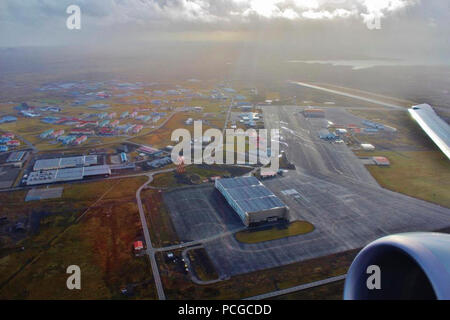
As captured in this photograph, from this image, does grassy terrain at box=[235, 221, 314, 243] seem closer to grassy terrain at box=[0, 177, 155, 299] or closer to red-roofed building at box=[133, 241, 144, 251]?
red-roofed building at box=[133, 241, 144, 251]

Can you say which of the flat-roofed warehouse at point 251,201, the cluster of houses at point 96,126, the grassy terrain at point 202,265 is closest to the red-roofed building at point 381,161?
the flat-roofed warehouse at point 251,201

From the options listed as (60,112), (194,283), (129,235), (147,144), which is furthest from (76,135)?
(194,283)

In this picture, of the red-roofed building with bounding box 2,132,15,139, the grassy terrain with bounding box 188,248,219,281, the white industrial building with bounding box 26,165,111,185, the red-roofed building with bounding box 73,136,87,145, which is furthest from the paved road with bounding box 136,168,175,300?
the red-roofed building with bounding box 2,132,15,139

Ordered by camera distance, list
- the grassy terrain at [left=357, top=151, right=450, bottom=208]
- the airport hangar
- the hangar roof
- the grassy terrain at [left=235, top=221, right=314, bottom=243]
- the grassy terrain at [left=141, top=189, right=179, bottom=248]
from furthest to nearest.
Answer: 1. the airport hangar
2. the grassy terrain at [left=357, top=151, right=450, bottom=208]
3. the hangar roof
4. the grassy terrain at [left=235, top=221, right=314, bottom=243]
5. the grassy terrain at [left=141, top=189, right=179, bottom=248]

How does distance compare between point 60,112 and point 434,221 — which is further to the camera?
point 60,112

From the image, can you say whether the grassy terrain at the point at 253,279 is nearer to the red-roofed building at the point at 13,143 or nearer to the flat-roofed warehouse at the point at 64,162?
the flat-roofed warehouse at the point at 64,162
